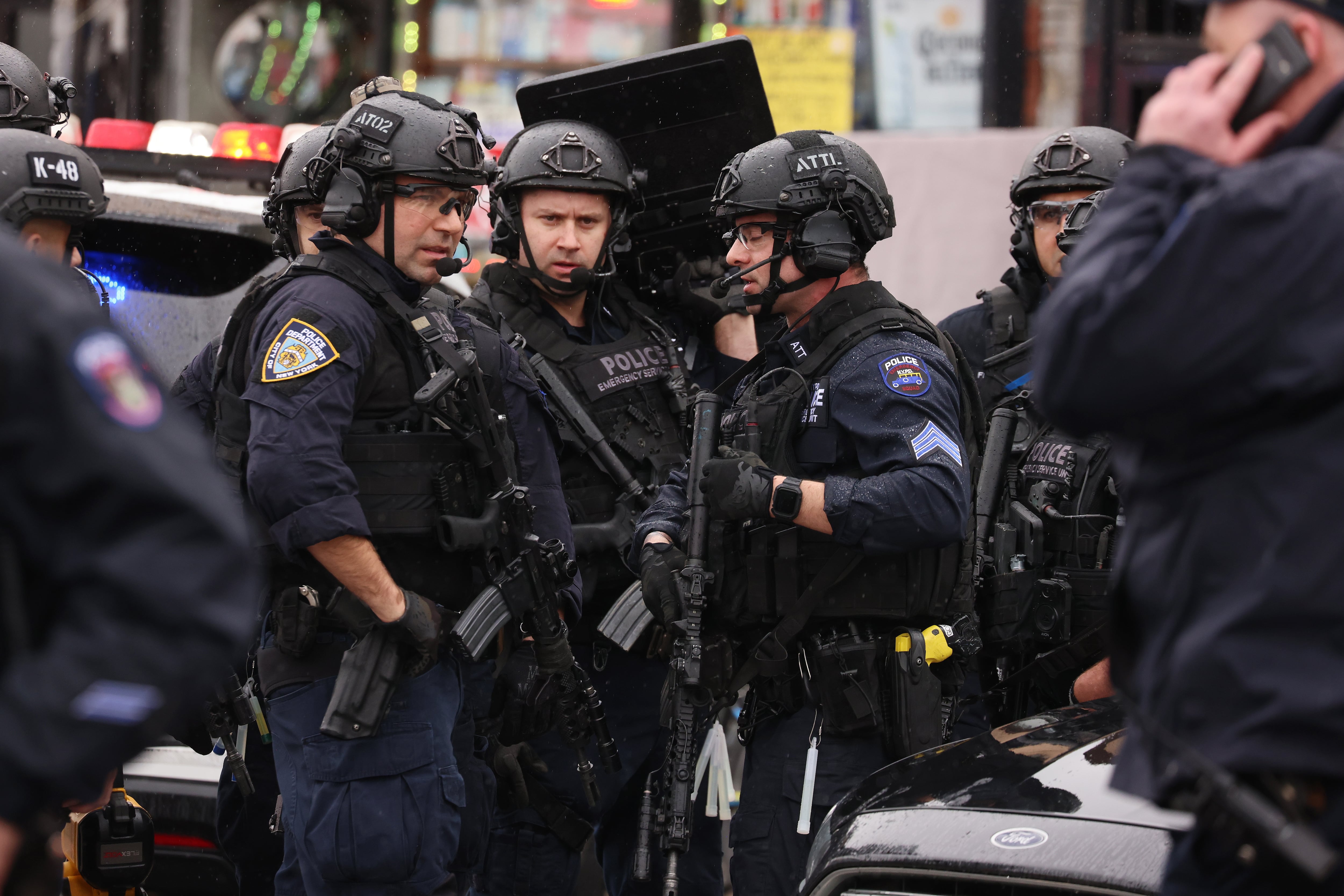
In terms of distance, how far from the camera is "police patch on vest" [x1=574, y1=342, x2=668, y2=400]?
4.74m

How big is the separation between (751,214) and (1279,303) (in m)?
2.41

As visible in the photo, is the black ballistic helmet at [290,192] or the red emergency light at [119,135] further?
the red emergency light at [119,135]

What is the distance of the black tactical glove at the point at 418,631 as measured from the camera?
3.37 m

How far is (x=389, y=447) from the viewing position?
11.4 feet

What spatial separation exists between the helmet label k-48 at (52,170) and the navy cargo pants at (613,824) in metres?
2.01

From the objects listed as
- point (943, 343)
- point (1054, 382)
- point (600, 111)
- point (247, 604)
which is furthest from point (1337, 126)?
point (600, 111)

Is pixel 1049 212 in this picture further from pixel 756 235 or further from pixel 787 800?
pixel 787 800

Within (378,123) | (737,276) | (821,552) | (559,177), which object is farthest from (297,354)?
(559,177)

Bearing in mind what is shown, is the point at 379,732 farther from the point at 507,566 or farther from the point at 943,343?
the point at 943,343

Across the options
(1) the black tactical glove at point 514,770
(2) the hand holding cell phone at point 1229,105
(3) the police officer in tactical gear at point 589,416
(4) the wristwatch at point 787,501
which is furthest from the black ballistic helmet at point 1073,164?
(2) the hand holding cell phone at point 1229,105

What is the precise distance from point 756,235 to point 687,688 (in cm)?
122

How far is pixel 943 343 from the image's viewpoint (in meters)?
3.92

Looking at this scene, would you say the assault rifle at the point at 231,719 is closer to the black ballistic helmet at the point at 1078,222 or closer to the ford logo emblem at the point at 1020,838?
the ford logo emblem at the point at 1020,838

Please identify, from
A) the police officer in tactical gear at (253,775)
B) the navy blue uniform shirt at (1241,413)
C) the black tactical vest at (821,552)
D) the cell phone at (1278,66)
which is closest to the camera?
the navy blue uniform shirt at (1241,413)
